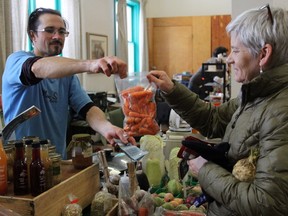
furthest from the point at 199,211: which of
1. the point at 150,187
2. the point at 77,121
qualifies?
the point at 77,121

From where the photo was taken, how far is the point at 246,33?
1.14 meters

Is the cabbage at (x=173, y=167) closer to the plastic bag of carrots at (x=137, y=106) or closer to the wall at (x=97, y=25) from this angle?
the plastic bag of carrots at (x=137, y=106)

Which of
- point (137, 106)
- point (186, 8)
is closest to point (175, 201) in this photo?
point (137, 106)

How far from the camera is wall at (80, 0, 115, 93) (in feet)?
18.1

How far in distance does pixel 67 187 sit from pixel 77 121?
11.4 ft

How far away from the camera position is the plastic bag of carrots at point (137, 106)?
143 cm

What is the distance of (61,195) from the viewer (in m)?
1.18

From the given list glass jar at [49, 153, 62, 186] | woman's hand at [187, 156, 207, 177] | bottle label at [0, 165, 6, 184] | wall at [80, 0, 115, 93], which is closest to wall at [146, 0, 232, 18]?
wall at [80, 0, 115, 93]

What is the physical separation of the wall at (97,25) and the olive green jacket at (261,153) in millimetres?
4441

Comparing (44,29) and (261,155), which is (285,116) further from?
(44,29)

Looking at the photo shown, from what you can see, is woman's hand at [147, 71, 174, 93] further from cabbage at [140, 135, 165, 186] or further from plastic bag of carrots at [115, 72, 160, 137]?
cabbage at [140, 135, 165, 186]

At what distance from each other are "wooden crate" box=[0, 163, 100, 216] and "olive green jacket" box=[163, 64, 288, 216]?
46cm

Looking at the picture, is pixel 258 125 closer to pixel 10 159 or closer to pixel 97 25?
pixel 10 159

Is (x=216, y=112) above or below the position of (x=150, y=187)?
above
